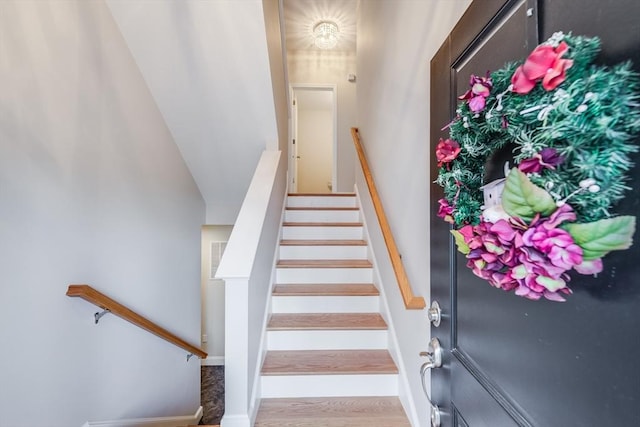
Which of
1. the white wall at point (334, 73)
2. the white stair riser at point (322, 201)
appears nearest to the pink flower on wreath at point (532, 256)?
the white stair riser at point (322, 201)

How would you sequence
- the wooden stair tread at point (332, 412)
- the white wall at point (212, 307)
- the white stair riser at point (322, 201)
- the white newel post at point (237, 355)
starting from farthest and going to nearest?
1. the white wall at point (212, 307)
2. the white stair riser at point (322, 201)
3. the wooden stair tread at point (332, 412)
4. the white newel post at point (237, 355)

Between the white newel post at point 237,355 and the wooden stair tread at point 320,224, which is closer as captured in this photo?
the white newel post at point 237,355

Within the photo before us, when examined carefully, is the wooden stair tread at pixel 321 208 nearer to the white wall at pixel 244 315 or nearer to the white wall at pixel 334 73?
the white wall at pixel 244 315

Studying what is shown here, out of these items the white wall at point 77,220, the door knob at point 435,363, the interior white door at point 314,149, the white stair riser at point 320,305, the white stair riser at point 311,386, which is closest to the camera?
the door knob at point 435,363

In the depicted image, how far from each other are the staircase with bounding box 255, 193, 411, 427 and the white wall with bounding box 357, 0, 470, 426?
0.78 feet

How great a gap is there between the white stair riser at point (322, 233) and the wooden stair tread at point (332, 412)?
150 centimetres

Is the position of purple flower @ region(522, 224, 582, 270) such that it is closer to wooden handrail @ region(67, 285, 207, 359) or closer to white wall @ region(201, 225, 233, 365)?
wooden handrail @ region(67, 285, 207, 359)

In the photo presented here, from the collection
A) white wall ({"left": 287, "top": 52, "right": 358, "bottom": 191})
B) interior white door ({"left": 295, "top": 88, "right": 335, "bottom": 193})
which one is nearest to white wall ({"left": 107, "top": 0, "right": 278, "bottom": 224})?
white wall ({"left": 287, "top": 52, "right": 358, "bottom": 191})

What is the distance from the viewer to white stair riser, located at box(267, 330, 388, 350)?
1932 millimetres

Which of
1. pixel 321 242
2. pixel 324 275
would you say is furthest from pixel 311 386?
pixel 321 242

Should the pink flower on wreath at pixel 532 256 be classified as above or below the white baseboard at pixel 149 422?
above

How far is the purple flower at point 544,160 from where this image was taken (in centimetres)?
41

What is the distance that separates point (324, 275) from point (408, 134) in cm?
133

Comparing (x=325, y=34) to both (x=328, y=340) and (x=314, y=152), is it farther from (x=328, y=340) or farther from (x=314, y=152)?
(x=328, y=340)
